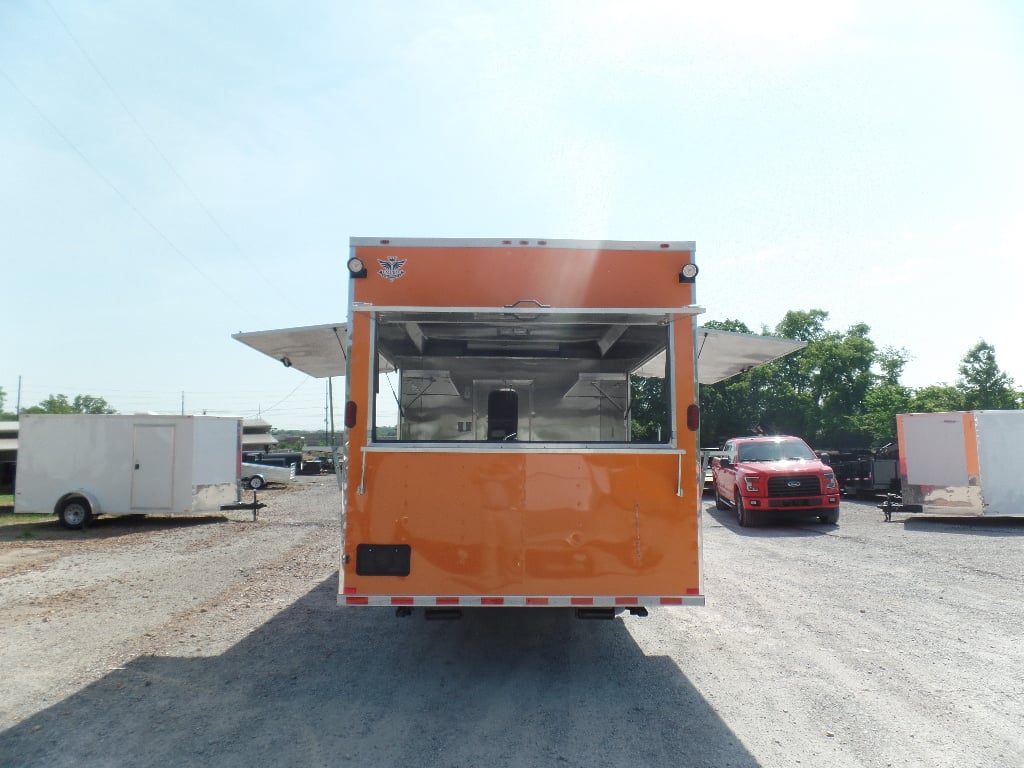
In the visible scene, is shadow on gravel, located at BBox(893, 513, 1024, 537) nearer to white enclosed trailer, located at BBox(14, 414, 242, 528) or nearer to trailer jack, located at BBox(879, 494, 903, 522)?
trailer jack, located at BBox(879, 494, 903, 522)

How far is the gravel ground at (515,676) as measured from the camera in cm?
368

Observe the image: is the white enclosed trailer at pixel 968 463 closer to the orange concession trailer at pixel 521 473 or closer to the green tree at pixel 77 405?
the orange concession trailer at pixel 521 473

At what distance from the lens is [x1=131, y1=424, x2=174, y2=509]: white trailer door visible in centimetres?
1431

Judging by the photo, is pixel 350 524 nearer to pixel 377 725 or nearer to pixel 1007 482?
pixel 377 725

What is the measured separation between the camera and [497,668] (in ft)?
16.6

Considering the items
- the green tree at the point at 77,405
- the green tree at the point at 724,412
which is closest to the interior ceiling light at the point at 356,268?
the green tree at the point at 724,412

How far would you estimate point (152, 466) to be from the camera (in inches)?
566

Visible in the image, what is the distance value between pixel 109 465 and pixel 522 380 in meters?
11.3

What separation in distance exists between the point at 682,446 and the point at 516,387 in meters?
3.26

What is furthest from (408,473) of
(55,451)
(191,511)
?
(55,451)

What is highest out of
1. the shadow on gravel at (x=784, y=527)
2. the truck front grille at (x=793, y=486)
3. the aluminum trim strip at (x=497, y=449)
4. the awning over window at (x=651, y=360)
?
the awning over window at (x=651, y=360)

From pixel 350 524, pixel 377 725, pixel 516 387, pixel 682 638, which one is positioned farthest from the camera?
pixel 516 387

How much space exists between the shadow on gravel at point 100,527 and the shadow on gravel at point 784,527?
37.9 feet

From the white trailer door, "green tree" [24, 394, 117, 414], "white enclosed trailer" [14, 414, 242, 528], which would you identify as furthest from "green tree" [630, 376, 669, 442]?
"green tree" [24, 394, 117, 414]
